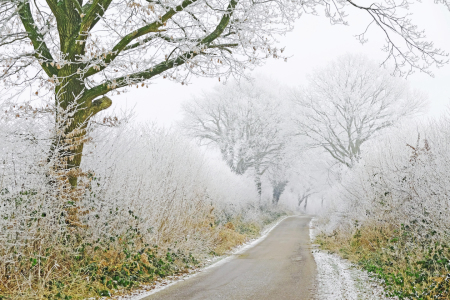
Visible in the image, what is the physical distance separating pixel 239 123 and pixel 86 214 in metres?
21.3

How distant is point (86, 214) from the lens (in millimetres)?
6500

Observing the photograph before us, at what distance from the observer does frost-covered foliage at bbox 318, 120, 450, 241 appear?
715 centimetres

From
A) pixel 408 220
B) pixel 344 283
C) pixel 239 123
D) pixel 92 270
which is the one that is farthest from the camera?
pixel 239 123

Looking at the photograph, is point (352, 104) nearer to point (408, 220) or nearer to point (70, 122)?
point (408, 220)

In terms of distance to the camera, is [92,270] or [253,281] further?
[253,281]

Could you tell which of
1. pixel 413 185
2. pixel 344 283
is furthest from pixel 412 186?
pixel 344 283

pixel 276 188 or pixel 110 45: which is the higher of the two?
pixel 110 45

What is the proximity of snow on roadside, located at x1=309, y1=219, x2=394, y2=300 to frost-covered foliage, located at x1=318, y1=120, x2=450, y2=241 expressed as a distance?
1599mm

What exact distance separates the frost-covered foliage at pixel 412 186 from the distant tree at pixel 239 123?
14.3m

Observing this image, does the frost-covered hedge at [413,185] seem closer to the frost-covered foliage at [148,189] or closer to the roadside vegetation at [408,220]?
the roadside vegetation at [408,220]

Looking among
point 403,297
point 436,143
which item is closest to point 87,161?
point 403,297

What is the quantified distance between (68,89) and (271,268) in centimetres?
614

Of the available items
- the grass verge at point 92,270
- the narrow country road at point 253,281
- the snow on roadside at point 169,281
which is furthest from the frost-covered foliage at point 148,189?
the narrow country road at point 253,281

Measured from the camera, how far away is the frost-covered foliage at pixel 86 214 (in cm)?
506
